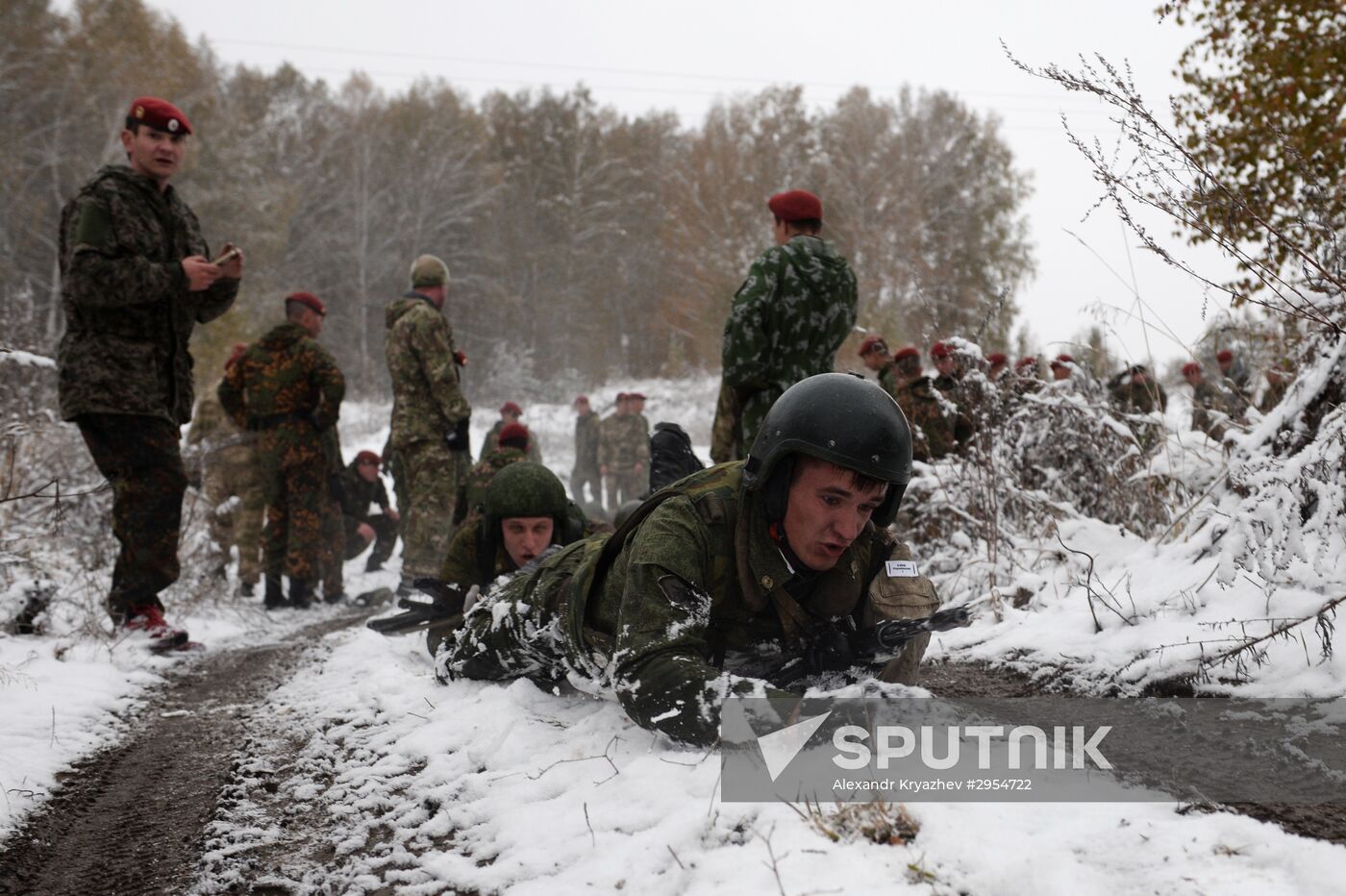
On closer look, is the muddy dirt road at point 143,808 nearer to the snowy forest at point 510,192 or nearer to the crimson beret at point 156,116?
the crimson beret at point 156,116

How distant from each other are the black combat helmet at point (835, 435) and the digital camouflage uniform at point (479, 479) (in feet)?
10.4

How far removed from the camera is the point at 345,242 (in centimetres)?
3453

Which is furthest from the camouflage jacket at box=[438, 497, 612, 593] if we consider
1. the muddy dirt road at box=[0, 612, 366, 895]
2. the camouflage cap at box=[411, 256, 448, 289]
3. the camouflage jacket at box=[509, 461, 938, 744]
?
the camouflage cap at box=[411, 256, 448, 289]

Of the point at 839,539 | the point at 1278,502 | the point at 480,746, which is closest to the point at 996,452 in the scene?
the point at 1278,502

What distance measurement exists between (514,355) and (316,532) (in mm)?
29272

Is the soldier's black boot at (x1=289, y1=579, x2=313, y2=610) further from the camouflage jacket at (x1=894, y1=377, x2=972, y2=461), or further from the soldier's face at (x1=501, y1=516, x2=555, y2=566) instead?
the camouflage jacket at (x1=894, y1=377, x2=972, y2=461)

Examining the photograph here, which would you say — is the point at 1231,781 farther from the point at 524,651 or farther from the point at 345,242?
the point at 345,242

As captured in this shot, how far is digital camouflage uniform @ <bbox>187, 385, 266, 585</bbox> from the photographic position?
25.0ft

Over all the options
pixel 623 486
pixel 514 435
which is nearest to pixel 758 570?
pixel 514 435

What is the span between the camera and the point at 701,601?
235 centimetres

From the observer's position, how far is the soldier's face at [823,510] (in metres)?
2.43

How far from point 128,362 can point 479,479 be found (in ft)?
6.45

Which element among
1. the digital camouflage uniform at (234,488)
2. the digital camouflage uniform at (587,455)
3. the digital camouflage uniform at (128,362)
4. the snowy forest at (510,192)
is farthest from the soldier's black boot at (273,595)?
the snowy forest at (510,192)

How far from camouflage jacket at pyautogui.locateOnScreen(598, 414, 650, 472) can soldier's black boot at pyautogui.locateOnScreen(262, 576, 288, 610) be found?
26.9ft
